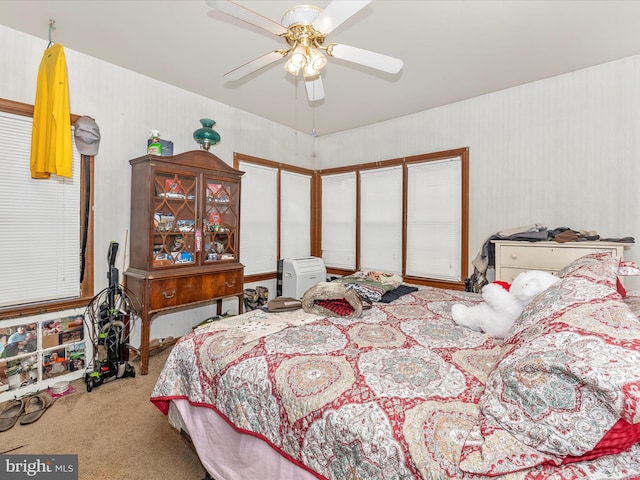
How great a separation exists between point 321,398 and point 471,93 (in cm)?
331

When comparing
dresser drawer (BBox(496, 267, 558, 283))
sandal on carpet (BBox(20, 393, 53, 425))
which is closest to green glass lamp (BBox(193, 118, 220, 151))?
sandal on carpet (BBox(20, 393, 53, 425))

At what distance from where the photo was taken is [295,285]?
3803mm

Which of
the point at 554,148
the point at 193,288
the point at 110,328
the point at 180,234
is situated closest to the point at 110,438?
the point at 110,328

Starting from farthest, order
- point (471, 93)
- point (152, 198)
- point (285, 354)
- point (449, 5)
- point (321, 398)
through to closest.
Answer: point (471, 93), point (152, 198), point (449, 5), point (285, 354), point (321, 398)

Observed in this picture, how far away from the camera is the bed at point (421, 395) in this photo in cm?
72

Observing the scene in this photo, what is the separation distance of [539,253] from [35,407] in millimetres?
3845

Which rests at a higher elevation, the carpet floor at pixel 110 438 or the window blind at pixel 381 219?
the window blind at pixel 381 219

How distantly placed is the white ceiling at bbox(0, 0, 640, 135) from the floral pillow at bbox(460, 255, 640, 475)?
78.7 inches

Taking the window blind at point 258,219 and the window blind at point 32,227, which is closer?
the window blind at point 32,227

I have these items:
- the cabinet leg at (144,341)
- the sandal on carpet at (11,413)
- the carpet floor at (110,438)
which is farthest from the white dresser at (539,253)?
the sandal on carpet at (11,413)

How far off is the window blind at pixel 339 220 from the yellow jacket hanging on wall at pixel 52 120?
9.87ft

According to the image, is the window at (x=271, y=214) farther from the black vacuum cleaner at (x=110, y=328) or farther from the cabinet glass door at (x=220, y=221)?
the black vacuum cleaner at (x=110, y=328)

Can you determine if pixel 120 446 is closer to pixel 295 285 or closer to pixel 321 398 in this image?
pixel 321 398

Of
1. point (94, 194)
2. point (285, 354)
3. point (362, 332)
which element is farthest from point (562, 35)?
point (94, 194)
